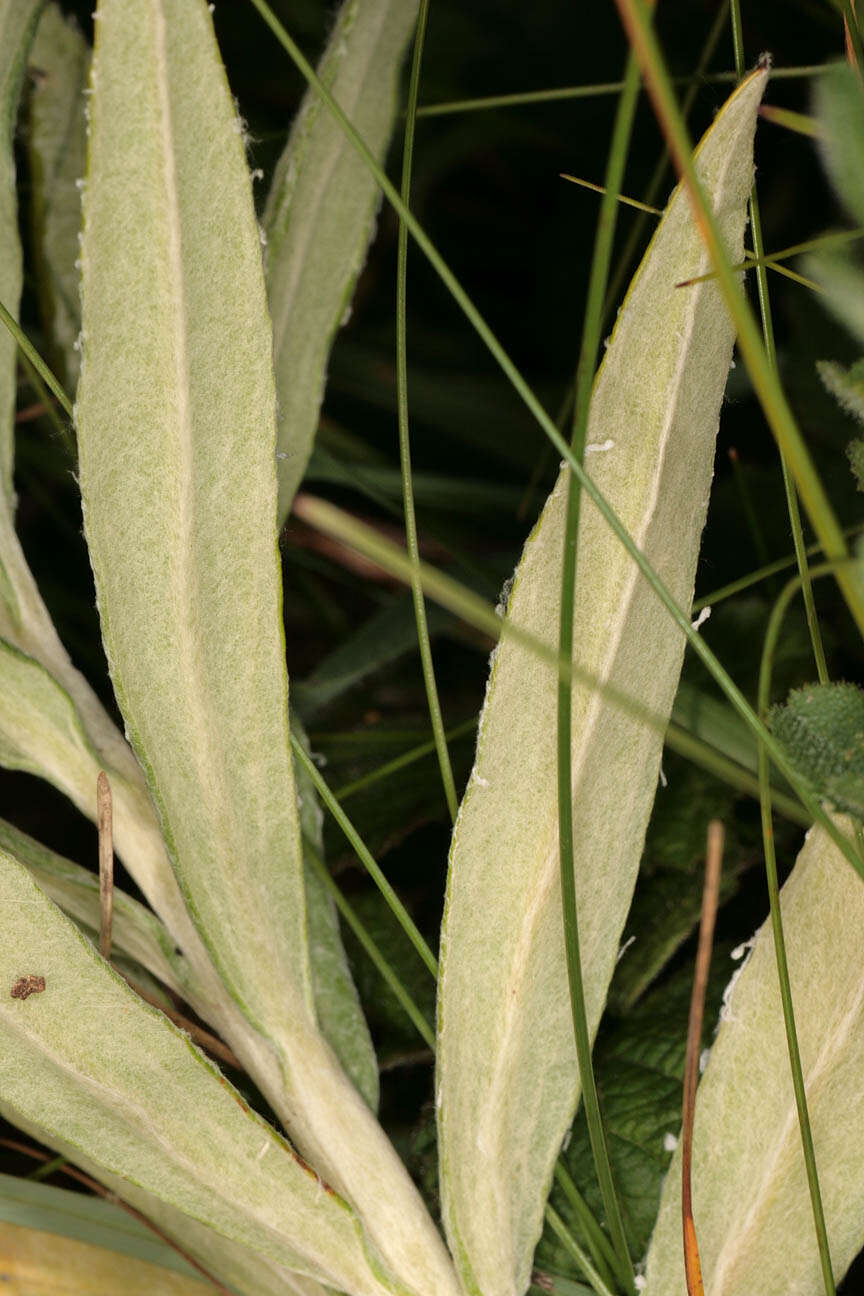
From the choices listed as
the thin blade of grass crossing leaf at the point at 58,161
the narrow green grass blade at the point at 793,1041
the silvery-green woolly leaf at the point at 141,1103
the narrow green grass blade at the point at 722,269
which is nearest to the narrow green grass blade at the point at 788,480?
the narrow green grass blade at the point at 793,1041

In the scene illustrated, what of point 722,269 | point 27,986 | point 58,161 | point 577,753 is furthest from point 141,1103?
point 58,161

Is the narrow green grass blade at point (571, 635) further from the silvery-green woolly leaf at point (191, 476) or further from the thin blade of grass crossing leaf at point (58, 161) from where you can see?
the thin blade of grass crossing leaf at point (58, 161)

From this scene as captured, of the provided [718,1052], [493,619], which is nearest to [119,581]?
[493,619]

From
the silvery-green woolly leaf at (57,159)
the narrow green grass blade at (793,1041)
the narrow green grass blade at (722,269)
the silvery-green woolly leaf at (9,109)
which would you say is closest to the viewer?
the narrow green grass blade at (722,269)

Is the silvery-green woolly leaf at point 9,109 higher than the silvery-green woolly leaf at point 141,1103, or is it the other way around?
the silvery-green woolly leaf at point 9,109

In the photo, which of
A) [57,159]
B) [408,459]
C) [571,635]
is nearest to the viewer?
[571,635]

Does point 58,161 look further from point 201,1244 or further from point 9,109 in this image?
point 201,1244

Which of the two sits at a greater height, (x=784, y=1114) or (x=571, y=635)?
(x=571, y=635)

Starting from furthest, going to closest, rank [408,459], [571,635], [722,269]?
[408,459]
[571,635]
[722,269]
